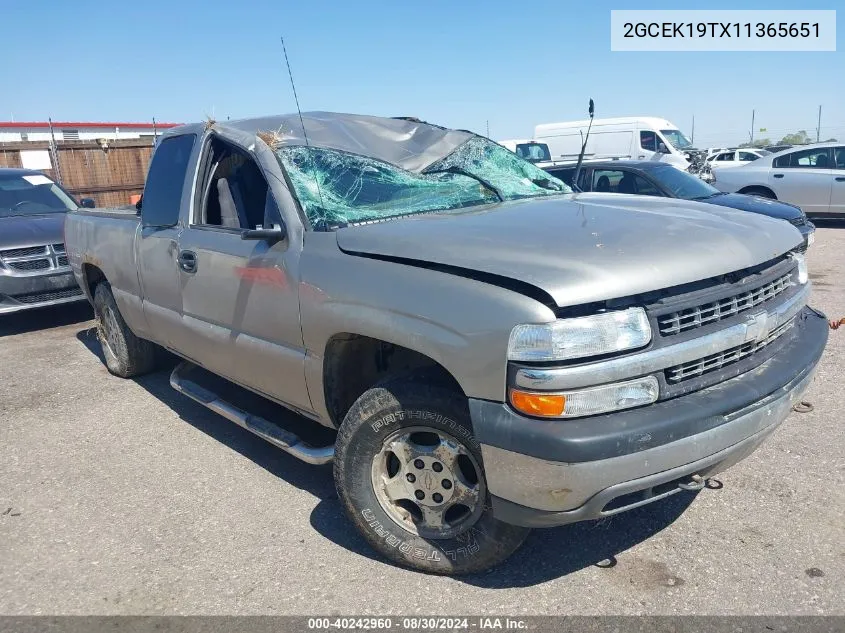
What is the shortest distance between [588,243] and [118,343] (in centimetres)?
425

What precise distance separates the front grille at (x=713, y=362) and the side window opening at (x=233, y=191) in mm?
2241

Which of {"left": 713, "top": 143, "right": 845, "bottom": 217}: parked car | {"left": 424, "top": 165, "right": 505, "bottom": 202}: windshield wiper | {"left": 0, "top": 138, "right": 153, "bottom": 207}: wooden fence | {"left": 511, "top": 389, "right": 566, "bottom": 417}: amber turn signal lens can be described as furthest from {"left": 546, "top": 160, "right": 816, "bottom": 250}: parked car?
{"left": 0, "top": 138, "right": 153, "bottom": 207}: wooden fence

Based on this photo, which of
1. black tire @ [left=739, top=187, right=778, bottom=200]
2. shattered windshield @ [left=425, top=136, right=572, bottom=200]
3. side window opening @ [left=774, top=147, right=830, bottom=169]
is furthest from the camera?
black tire @ [left=739, top=187, right=778, bottom=200]

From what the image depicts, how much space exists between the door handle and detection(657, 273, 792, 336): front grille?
2.57 m

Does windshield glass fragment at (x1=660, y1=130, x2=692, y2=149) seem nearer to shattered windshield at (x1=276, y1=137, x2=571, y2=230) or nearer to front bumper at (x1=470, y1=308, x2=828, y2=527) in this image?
shattered windshield at (x1=276, y1=137, x2=571, y2=230)

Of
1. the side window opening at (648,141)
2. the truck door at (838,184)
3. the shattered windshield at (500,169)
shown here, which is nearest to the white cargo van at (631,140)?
the side window opening at (648,141)

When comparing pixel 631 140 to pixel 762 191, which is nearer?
pixel 762 191

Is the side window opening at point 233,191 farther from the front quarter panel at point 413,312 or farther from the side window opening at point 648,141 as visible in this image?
the side window opening at point 648,141

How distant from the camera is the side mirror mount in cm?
323

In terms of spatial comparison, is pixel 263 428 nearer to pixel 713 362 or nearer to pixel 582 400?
pixel 582 400

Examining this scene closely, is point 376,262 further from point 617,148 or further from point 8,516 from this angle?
point 617,148

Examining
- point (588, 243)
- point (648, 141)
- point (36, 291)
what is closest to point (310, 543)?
point (588, 243)

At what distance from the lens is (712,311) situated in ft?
8.36

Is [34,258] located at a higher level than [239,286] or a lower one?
lower
